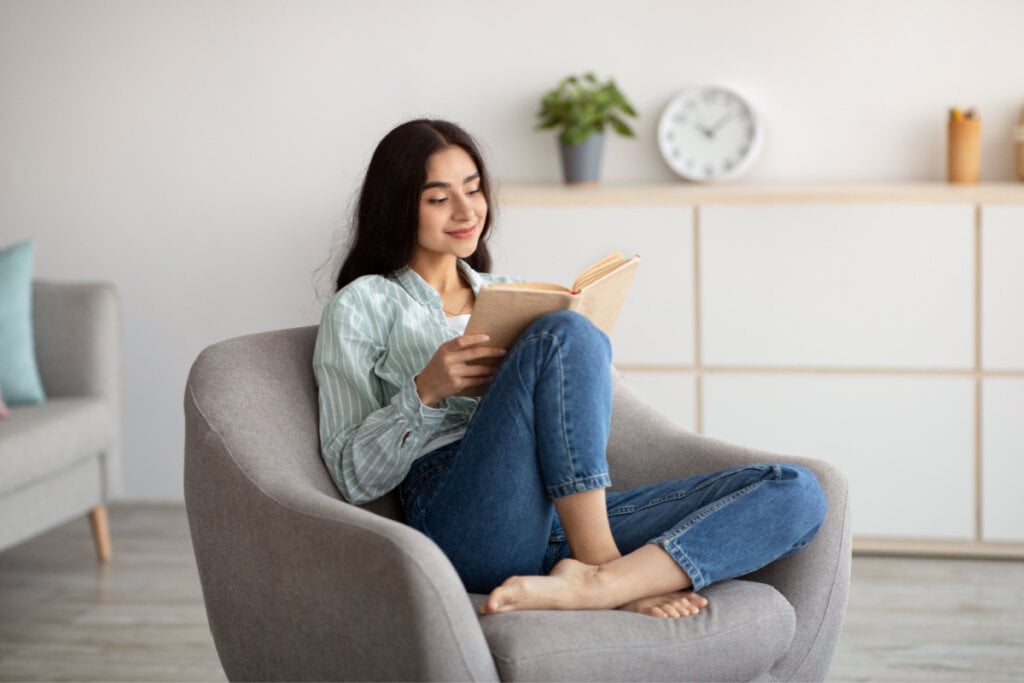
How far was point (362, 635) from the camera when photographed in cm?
174

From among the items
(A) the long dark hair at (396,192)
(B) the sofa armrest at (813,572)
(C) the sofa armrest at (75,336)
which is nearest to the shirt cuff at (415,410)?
(A) the long dark hair at (396,192)

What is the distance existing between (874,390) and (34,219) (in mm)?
2736

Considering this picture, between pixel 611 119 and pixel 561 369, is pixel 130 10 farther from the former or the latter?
pixel 561 369

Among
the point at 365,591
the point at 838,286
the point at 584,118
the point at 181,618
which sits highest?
the point at 584,118

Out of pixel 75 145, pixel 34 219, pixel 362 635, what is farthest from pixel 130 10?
pixel 362 635

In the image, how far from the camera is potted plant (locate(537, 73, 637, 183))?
3.73m

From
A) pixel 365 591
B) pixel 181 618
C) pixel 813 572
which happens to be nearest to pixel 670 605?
pixel 813 572

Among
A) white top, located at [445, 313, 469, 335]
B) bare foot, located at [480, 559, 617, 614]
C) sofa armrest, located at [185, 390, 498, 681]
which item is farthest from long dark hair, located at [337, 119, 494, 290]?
bare foot, located at [480, 559, 617, 614]

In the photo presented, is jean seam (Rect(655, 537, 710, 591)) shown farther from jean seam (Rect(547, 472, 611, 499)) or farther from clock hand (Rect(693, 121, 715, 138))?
clock hand (Rect(693, 121, 715, 138))

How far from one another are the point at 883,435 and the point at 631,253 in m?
0.85

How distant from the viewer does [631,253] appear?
11.7 ft

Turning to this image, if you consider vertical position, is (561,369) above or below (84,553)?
above

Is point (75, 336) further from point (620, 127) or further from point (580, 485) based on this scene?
point (580, 485)

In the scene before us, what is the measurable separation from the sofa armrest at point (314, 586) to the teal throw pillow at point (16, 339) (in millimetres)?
1608
